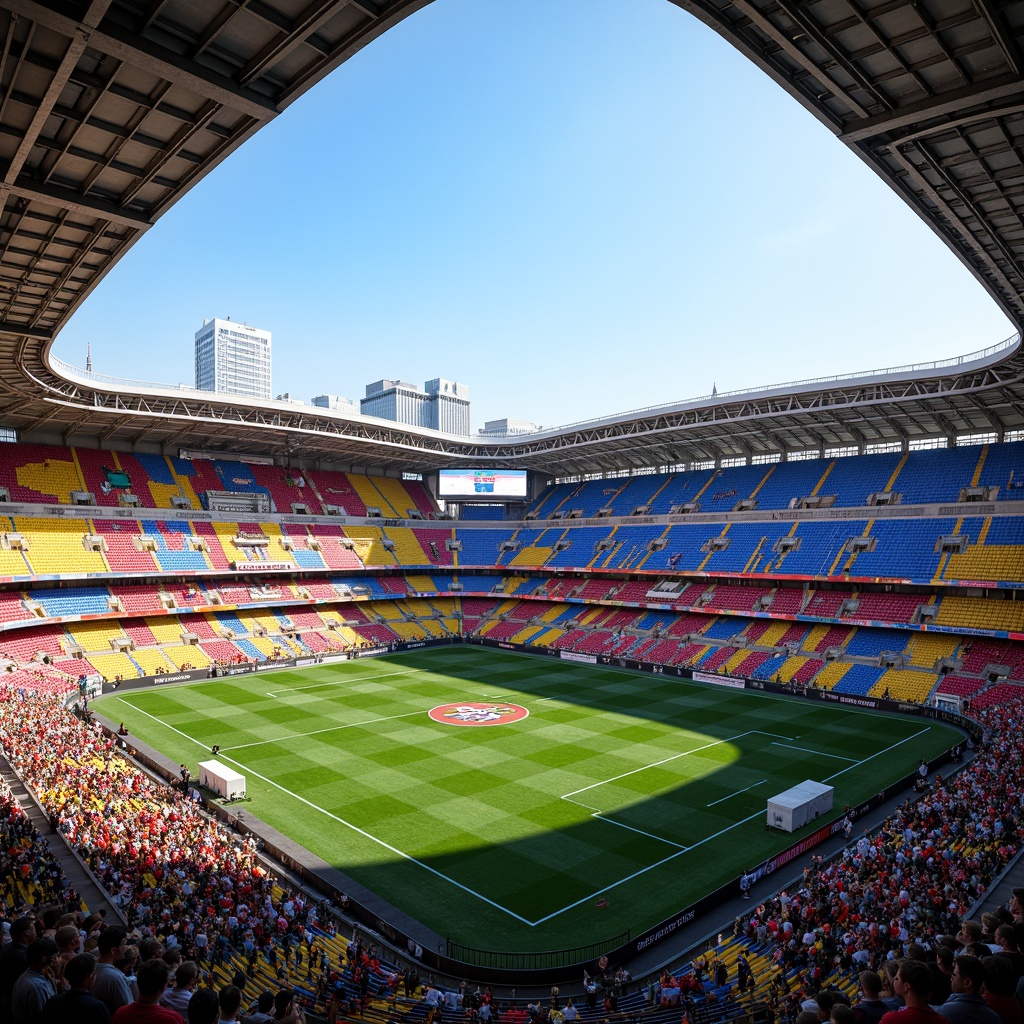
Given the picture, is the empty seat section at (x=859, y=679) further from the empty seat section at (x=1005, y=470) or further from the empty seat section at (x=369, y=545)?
the empty seat section at (x=369, y=545)

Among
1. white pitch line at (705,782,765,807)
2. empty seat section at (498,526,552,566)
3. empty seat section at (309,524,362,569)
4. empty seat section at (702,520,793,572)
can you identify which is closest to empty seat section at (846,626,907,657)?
empty seat section at (702,520,793,572)

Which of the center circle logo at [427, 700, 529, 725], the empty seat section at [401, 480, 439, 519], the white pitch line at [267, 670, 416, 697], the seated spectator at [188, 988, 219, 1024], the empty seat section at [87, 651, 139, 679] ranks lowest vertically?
the white pitch line at [267, 670, 416, 697]

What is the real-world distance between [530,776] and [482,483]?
4564cm

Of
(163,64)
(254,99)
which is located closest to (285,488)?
(254,99)

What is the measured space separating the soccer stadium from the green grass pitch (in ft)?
0.75

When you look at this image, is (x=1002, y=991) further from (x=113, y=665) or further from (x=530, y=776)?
(x=113, y=665)

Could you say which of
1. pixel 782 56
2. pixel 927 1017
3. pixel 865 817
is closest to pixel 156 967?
pixel 927 1017

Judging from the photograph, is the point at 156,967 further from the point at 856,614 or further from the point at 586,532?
the point at 586,532

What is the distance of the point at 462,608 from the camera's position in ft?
232

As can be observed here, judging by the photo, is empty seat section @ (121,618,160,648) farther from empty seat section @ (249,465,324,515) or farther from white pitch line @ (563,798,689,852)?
white pitch line @ (563,798,689,852)

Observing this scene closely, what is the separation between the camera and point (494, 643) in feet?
207

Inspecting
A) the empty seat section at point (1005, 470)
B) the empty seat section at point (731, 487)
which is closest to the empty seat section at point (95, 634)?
the empty seat section at point (731, 487)

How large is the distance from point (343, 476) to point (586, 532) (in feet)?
81.3

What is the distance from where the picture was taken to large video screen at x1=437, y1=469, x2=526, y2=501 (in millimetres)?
73500
